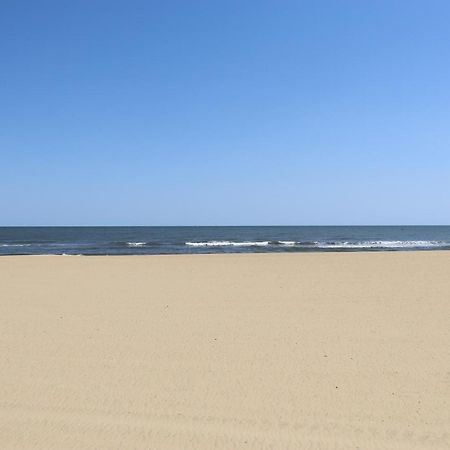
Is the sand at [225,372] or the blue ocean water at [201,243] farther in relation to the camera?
the blue ocean water at [201,243]

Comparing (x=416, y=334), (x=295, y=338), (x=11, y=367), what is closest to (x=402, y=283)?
(x=416, y=334)

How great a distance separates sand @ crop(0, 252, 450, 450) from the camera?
11.5ft

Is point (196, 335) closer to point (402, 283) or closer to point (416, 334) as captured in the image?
point (416, 334)

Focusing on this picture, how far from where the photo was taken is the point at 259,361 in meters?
5.16

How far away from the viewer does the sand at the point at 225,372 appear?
11.5 ft

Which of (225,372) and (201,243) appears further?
(201,243)

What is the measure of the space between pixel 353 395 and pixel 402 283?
28.7 ft

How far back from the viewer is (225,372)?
4.80 metres

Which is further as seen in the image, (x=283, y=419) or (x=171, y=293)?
(x=171, y=293)

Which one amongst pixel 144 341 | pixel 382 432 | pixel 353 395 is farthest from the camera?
pixel 144 341

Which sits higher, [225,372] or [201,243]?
[201,243]

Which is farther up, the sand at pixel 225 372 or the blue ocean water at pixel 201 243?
the blue ocean water at pixel 201 243

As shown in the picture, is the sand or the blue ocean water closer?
the sand

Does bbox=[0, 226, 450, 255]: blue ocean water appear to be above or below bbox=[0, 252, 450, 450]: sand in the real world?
above
